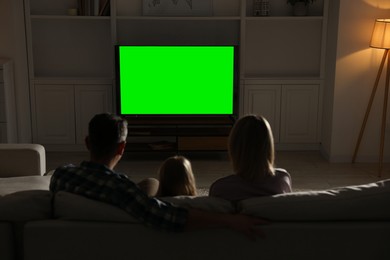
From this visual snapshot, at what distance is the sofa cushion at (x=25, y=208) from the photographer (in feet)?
6.98

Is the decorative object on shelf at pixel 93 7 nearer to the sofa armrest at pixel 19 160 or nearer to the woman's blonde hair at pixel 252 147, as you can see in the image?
the sofa armrest at pixel 19 160

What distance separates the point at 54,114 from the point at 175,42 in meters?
1.47

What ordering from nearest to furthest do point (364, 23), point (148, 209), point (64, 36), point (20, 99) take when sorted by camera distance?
point (148, 209)
point (364, 23)
point (20, 99)
point (64, 36)

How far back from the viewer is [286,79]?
6.10 m

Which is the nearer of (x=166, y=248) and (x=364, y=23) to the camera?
(x=166, y=248)

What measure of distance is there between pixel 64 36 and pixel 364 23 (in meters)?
3.06

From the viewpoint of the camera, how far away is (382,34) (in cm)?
518

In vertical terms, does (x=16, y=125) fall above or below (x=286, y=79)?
below

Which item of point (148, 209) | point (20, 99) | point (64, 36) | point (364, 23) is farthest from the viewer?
point (64, 36)

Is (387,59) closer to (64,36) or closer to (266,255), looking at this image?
(64,36)

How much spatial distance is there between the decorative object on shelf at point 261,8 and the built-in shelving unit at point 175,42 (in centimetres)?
11

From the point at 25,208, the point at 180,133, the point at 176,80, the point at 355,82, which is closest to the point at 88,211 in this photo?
the point at 25,208

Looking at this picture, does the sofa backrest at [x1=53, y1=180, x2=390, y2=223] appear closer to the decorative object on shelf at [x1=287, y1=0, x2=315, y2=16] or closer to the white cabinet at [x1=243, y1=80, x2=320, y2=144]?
the white cabinet at [x1=243, y1=80, x2=320, y2=144]

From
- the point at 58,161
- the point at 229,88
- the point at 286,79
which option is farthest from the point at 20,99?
the point at 286,79
